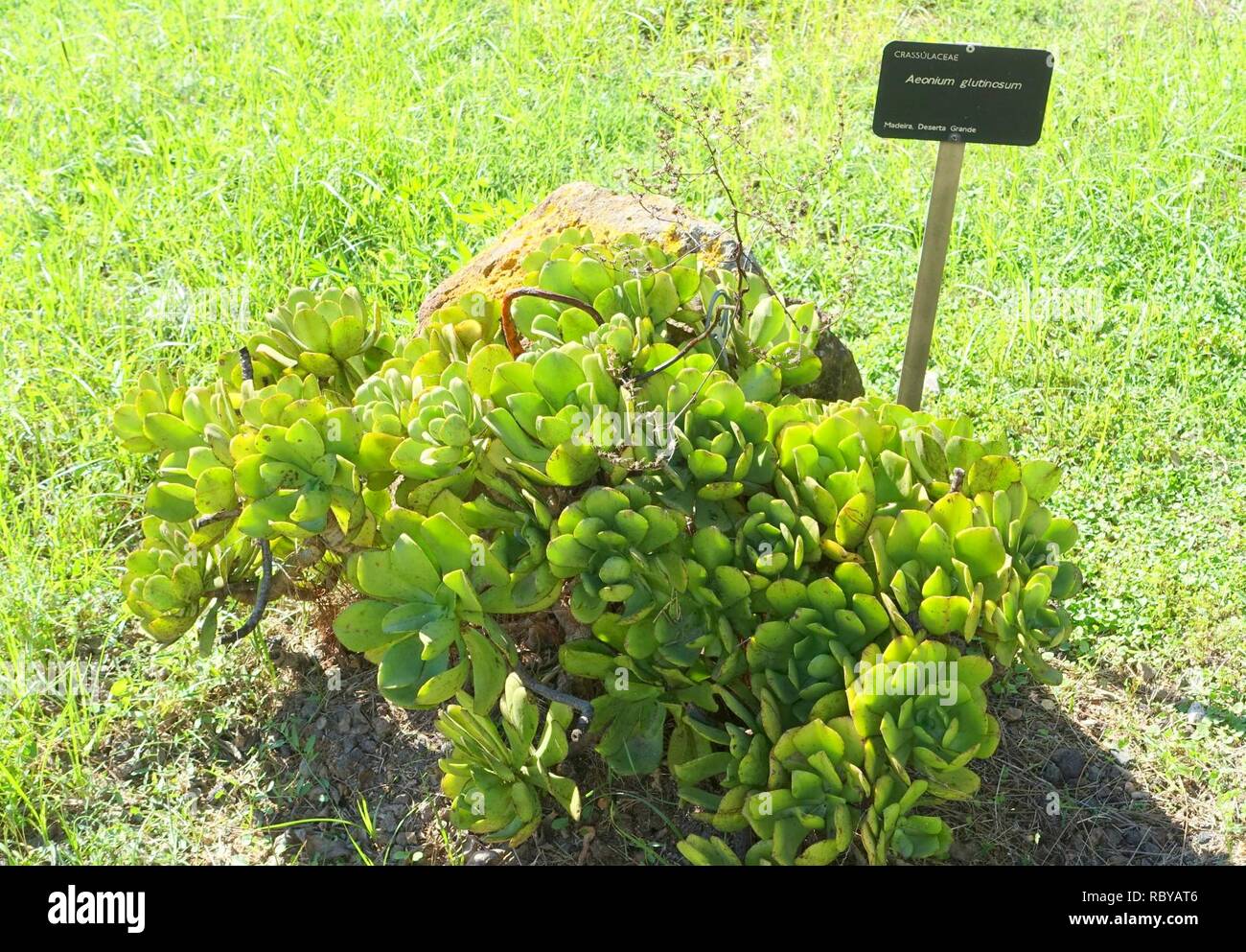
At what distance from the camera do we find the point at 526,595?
2.18 metres

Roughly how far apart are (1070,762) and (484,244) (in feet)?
8.47

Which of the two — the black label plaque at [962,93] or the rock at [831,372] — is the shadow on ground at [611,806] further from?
the black label plaque at [962,93]

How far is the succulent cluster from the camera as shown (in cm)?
209

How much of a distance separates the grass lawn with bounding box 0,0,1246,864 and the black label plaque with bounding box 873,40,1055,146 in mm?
192

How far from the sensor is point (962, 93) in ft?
9.53

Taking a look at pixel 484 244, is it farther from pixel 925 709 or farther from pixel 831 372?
pixel 925 709

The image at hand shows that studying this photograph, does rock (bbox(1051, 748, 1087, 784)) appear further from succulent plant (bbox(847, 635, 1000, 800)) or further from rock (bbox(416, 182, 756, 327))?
rock (bbox(416, 182, 756, 327))

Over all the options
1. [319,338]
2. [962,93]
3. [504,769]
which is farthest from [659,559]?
[962,93]

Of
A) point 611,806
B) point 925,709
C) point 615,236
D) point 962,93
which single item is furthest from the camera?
point 615,236

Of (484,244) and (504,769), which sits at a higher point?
(484,244)
